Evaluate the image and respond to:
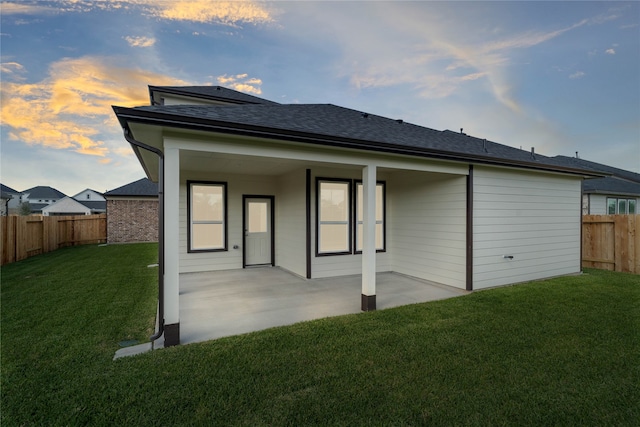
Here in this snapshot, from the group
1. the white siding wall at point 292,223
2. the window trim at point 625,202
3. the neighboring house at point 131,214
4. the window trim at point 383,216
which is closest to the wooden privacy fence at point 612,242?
the window trim at point 383,216

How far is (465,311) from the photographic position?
480cm

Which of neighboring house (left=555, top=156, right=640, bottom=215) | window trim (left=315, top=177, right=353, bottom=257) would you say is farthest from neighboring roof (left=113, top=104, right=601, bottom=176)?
neighboring house (left=555, top=156, right=640, bottom=215)

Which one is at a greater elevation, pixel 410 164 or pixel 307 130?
pixel 307 130

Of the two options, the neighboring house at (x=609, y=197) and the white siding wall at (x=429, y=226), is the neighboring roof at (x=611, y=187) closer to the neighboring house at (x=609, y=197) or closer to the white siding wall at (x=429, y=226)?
the neighboring house at (x=609, y=197)

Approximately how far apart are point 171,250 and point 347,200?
4.97 m

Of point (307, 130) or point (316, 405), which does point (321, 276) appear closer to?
point (307, 130)

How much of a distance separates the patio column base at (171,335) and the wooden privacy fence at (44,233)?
972 centimetres

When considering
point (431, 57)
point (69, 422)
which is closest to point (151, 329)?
point (69, 422)

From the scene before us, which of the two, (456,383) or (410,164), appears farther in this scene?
(410,164)

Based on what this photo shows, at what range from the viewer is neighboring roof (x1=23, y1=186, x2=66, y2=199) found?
49356 mm

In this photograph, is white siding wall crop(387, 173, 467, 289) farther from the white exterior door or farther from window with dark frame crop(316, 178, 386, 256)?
the white exterior door

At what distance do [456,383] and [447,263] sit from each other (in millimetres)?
4296

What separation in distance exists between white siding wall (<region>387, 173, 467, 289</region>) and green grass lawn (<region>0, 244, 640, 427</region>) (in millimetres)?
1640

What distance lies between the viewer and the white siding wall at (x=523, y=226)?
643cm
